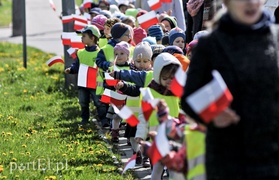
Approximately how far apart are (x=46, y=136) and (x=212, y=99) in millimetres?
6323

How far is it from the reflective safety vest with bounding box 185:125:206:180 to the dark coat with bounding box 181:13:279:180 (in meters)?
0.25

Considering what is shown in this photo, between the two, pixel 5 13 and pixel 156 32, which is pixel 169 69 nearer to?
pixel 156 32

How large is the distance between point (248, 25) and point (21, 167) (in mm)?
4518

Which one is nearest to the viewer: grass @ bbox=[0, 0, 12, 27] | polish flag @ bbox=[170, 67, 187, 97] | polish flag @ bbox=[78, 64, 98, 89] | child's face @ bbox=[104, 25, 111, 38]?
polish flag @ bbox=[170, 67, 187, 97]

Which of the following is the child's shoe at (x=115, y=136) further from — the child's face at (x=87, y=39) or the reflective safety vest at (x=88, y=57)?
the child's face at (x=87, y=39)

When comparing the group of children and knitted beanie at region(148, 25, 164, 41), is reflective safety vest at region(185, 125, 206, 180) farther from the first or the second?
knitted beanie at region(148, 25, 164, 41)

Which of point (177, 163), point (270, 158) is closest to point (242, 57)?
point (270, 158)

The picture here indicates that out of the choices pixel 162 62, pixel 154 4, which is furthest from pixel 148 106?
pixel 154 4

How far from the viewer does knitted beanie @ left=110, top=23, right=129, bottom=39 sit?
35.3ft

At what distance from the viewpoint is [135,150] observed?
9.11 metres

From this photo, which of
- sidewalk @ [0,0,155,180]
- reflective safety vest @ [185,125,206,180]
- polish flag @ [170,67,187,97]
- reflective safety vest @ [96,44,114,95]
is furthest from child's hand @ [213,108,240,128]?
sidewalk @ [0,0,155,180]

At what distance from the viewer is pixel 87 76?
1110 cm

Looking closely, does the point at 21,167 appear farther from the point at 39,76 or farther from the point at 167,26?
the point at 39,76

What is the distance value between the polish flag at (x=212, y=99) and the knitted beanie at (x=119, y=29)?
668 cm
